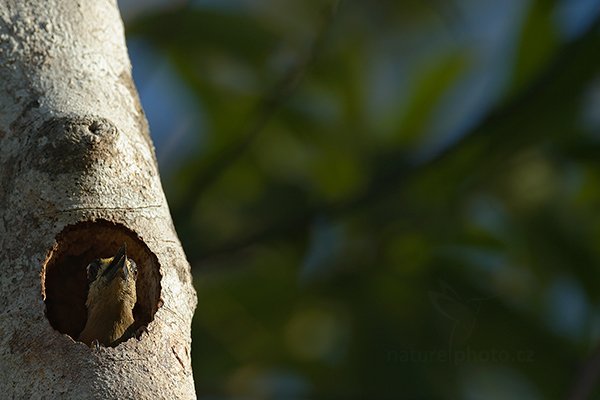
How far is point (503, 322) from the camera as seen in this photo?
14.5ft

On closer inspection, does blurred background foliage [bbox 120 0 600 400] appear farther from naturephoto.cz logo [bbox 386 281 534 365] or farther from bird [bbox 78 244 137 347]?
bird [bbox 78 244 137 347]

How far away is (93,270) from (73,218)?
0.73ft

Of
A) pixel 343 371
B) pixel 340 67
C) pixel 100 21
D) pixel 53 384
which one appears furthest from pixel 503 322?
pixel 53 384

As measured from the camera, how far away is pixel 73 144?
129cm

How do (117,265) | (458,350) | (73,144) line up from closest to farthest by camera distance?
(73,144)
(117,265)
(458,350)

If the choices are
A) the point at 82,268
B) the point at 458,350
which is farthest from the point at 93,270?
the point at 458,350

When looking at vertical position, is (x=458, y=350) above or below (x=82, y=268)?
above

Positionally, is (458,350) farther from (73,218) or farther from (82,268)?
(73,218)

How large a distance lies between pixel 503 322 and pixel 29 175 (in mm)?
3394

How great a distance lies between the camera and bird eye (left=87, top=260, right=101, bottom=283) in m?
1.46

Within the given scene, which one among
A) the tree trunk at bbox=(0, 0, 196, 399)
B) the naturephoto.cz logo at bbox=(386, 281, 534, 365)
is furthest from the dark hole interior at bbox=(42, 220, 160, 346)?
the naturephoto.cz logo at bbox=(386, 281, 534, 365)

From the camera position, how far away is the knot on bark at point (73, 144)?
1.29m

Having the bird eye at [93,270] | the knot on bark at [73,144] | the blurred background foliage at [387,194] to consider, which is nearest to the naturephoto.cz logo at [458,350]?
the blurred background foliage at [387,194]

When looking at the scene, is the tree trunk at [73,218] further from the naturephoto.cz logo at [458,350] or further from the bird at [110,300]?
the naturephoto.cz logo at [458,350]
